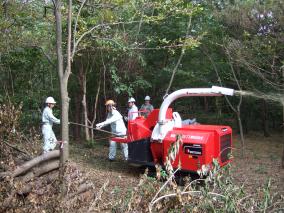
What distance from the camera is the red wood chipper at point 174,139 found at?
8.19 m

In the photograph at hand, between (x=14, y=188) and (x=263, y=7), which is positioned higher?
(x=263, y=7)

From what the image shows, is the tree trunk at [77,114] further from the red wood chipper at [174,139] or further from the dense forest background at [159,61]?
the red wood chipper at [174,139]

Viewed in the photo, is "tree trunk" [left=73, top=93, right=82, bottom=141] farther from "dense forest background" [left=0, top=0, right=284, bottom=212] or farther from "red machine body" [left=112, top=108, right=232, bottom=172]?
"red machine body" [left=112, top=108, right=232, bottom=172]

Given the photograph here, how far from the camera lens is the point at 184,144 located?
329 inches

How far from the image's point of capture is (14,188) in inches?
163

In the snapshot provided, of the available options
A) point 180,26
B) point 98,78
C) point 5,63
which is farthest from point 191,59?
point 5,63

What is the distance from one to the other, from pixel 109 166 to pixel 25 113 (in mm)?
5864

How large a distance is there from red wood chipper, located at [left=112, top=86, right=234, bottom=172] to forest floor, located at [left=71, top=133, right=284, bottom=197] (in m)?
0.64

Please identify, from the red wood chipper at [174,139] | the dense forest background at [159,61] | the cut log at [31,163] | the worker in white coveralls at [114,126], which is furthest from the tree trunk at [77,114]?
the cut log at [31,163]

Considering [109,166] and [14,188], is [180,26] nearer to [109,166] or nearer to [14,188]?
[109,166]

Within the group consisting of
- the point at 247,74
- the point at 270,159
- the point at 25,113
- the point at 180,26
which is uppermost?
the point at 180,26

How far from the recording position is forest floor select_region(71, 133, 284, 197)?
853cm

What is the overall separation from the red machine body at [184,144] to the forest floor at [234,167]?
0.61 m

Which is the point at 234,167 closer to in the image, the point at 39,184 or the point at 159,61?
the point at 39,184
